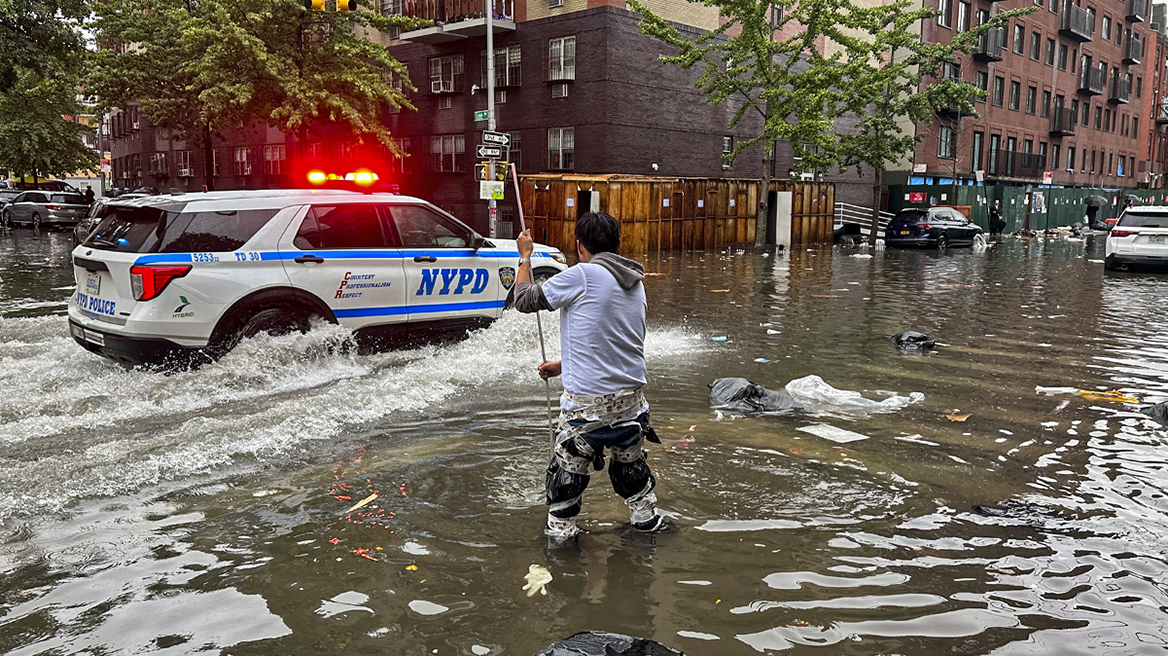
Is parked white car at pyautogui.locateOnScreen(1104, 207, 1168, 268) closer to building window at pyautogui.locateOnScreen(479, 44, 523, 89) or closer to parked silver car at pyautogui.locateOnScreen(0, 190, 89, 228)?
building window at pyautogui.locateOnScreen(479, 44, 523, 89)

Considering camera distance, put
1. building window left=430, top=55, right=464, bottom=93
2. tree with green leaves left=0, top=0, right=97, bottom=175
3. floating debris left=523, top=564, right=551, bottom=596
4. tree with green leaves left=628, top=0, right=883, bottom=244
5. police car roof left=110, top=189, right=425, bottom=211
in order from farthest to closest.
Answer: building window left=430, top=55, right=464, bottom=93
tree with green leaves left=628, top=0, right=883, bottom=244
tree with green leaves left=0, top=0, right=97, bottom=175
police car roof left=110, top=189, right=425, bottom=211
floating debris left=523, top=564, right=551, bottom=596

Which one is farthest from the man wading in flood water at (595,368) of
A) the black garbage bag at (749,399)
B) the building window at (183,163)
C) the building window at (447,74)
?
the building window at (183,163)

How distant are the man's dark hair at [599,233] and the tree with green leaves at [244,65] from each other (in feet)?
82.7

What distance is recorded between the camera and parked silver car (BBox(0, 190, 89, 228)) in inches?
1379

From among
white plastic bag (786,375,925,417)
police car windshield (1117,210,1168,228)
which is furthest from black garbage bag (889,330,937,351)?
police car windshield (1117,210,1168,228)

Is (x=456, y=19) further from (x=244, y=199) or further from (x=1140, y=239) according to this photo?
(x=244, y=199)

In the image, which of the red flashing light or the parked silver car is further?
the parked silver car

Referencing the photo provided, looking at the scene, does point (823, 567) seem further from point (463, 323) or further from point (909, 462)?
point (463, 323)

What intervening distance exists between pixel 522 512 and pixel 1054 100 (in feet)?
201

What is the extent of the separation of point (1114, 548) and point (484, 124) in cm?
3163

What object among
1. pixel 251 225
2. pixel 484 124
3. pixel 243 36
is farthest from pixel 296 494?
pixel 484 124

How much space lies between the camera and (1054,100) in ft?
184

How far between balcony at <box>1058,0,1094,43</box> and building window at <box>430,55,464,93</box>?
40094 millimetres

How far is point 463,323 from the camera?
31.8 feet
